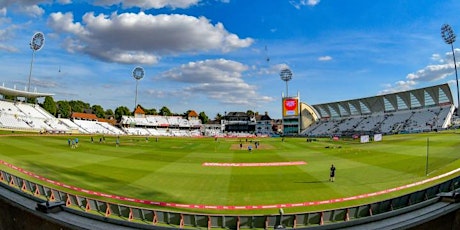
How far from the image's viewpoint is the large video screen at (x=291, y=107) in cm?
12438

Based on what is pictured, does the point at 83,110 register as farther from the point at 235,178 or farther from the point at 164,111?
the point at 235,178

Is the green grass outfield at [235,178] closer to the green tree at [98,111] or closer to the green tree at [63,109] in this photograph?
the green tree at [63,109]

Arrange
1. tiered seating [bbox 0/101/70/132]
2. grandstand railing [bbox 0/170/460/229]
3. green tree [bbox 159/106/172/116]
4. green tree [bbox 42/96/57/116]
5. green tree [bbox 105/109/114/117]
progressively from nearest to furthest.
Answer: grandstand railing [bbox 0/170/460/229], tiered seating [bbox 0/101/70/132], green tree [bbox 42/96/57/116], green tree [bbox 105/109/114/117], green tree [bbox 159/106/172/116]

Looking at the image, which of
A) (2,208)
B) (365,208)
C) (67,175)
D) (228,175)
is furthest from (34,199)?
(228,175)

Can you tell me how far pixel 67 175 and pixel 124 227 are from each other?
21.1 metres

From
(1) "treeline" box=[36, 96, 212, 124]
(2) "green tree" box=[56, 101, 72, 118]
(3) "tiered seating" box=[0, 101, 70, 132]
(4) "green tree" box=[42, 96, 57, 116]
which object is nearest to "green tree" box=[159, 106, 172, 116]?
(1) "treeline" box=[36, 96, 212, 124]

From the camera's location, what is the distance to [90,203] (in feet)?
35.6

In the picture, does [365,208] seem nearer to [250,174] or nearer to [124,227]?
[124,227]

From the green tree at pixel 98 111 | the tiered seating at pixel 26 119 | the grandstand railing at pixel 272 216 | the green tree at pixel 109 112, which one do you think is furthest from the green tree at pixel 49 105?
the grandstand railing at pixel 272 216

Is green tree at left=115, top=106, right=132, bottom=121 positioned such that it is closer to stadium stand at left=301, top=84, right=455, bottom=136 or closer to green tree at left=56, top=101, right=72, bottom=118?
green tree at left=56, top=101, right=72, bottom=118

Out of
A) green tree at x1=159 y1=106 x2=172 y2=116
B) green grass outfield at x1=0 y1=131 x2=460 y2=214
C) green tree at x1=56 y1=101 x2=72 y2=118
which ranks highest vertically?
green tree at x1=159 y1=106 x2=172 y2=116

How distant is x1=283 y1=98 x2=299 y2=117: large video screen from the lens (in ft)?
408

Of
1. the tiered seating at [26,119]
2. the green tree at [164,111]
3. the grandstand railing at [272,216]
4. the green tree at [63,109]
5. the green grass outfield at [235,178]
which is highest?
the green tree at [164,111]

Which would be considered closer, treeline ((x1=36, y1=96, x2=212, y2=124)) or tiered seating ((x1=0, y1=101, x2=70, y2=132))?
tiered seating ((x1=0, y1=101, x2=70, y2=132))
